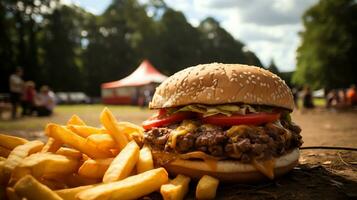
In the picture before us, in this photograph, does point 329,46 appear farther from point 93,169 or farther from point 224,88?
point 93,169

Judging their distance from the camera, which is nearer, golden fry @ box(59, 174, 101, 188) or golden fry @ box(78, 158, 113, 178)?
golden fry @ box(78, 158, 113, 178)

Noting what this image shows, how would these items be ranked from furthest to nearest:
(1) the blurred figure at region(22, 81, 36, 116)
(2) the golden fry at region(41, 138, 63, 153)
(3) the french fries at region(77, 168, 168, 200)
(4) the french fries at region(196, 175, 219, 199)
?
(1) the blurred figure at region(22, 81, 36, 116) < (2) the golden fry at region(41, 138, 63, 153) < (4) the french fries at region(196, 175, 219, 199) < (3) the french fries at region(77, 168, 168, 200)

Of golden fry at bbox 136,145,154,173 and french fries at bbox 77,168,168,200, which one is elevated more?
golden fry at bbox 136,145,154,173

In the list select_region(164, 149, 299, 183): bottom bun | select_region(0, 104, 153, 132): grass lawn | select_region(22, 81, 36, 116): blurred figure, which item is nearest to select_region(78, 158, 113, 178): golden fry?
select_region(164, 149, 299, 183): bottom bun

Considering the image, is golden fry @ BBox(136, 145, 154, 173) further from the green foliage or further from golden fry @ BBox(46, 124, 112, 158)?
the green foliage

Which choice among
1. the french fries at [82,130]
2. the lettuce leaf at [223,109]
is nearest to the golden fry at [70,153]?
the french fries at [82,130]

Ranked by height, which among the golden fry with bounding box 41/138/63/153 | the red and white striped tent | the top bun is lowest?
the golden fry with bounding box 41/138/63/153

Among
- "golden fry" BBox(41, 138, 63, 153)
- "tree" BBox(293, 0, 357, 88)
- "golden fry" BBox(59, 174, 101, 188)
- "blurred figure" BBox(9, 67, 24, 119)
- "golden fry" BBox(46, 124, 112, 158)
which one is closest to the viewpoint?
"golden fry" BBox(59, 174, 101, 188)
